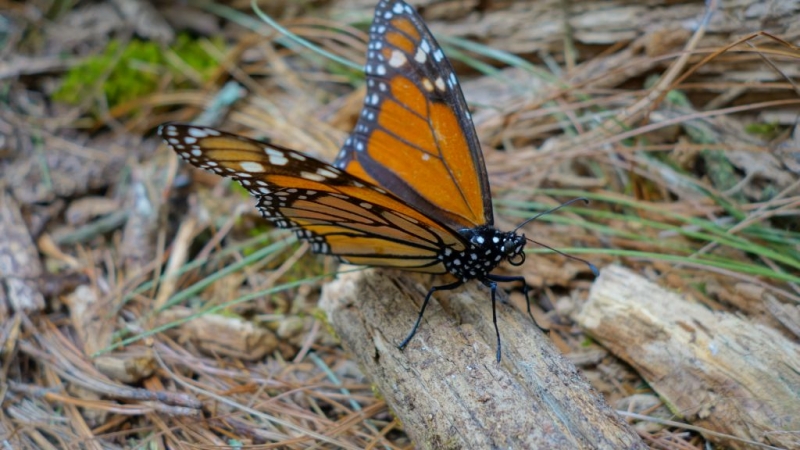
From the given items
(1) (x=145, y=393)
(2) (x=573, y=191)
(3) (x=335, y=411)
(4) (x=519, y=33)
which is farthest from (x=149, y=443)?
(4) (x=519, y=33)

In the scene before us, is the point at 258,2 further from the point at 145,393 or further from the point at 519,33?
the point at 145,393

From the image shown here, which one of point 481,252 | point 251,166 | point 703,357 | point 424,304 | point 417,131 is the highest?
point 251,166

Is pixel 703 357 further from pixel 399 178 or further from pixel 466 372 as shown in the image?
pixel 399 178

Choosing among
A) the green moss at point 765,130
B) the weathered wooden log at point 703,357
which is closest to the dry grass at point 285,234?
the green moss at point 765,130

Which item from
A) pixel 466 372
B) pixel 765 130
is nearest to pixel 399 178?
pixel 466 372

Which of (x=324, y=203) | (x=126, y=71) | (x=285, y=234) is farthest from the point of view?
(x=126, y=71)

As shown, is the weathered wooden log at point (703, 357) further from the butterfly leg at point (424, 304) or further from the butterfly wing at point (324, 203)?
the butterfly wing at point (324, 203)
